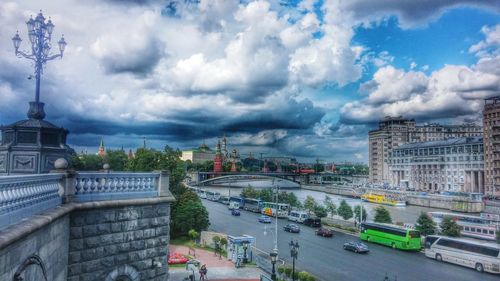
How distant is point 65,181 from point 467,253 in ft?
117

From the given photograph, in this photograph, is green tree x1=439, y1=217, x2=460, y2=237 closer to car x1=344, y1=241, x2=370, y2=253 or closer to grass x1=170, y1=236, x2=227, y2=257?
car x1=344, y1=241, x2=370, y2=253

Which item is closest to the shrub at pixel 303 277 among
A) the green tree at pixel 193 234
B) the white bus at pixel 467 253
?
the white bus at pixel 467 253

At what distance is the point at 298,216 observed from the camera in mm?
61719

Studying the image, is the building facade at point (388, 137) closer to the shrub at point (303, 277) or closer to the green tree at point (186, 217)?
the green tree at point (186, 217)

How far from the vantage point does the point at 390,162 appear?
15388cm

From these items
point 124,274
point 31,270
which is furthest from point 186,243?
point 31,270

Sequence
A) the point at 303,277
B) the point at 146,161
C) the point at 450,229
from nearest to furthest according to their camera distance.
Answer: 1. the point at 303,277
2. the point at 450,229
3. the point at 146,161

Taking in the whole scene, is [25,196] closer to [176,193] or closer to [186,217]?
[186,217]

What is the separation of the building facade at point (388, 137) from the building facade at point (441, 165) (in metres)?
7.62

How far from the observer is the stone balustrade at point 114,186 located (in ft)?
31.5

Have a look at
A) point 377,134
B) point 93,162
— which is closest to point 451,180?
point 377,134

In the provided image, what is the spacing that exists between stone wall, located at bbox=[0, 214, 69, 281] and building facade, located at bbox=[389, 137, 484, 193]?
380 ft

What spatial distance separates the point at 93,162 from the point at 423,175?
335 ft

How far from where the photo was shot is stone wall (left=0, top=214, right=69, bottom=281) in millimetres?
5902
